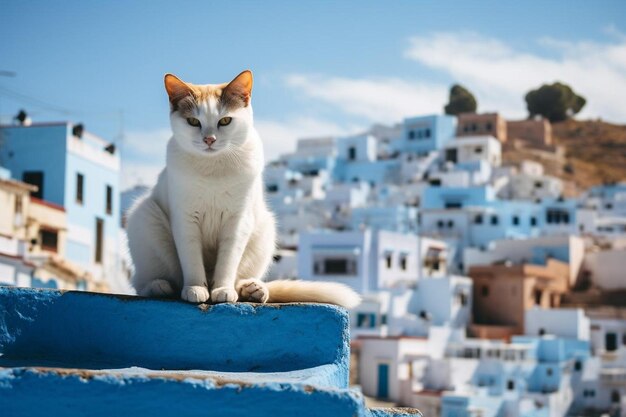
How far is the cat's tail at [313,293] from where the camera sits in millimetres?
3559

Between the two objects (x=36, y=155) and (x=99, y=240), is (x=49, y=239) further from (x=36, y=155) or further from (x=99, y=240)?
(x=99, y=240)

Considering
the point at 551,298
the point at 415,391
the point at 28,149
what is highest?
the point at 28,149

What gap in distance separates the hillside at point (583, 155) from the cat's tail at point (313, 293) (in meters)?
67.1

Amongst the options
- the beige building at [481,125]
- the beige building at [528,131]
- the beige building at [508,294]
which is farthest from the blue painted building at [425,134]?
the beige building at [508,294]

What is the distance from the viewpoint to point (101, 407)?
2439 mm

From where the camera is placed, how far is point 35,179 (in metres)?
22.5

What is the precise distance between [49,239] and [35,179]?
5.74 feet

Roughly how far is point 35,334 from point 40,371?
0.73 metres

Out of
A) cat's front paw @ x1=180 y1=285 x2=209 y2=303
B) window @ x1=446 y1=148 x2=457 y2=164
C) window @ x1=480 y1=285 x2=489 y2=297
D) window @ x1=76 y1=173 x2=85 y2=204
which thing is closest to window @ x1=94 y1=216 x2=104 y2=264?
window @ x1=76 y1=173 x2=85 y2=204

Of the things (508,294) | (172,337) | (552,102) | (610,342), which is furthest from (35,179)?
(552,102)

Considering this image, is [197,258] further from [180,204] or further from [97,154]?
[97,154]

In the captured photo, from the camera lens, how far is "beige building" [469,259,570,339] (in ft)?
129

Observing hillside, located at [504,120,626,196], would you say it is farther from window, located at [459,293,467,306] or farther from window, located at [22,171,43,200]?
window, located at [22,171,43,200]

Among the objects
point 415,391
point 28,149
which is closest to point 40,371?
point 28,149
